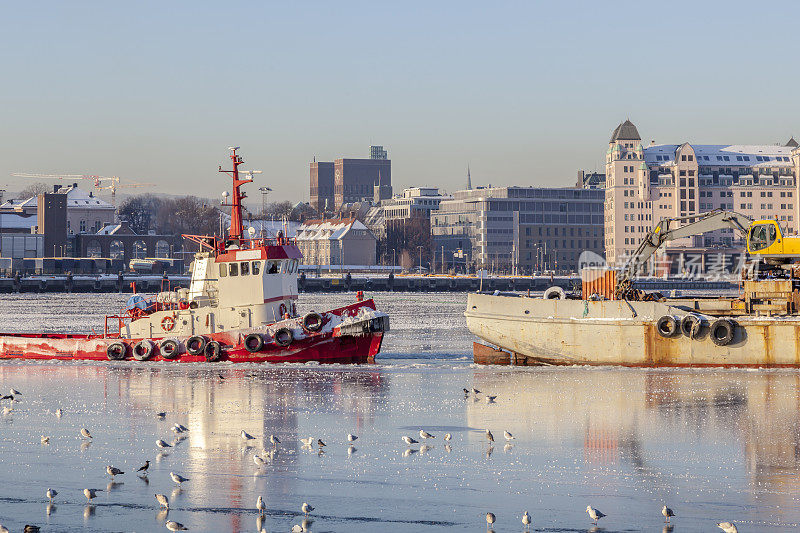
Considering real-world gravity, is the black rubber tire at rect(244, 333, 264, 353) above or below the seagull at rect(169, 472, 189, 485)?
above

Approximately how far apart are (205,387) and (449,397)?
8.04 metres

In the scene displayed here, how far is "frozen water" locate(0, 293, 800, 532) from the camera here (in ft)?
57.1

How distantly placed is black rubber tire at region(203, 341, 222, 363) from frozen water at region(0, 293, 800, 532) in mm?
3110

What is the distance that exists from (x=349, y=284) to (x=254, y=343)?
394 feet

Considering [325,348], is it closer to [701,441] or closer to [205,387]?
[205,387]

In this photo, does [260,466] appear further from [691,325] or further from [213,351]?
[213,351]

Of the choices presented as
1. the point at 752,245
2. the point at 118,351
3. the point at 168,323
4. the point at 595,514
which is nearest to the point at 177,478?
the point at 595,514

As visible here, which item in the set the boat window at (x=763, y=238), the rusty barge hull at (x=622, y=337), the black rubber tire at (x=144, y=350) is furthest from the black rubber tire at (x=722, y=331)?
the black rubber tire at (x=144, y=350)

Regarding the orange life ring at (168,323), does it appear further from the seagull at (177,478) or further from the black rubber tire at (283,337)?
the seagull at (177,478)

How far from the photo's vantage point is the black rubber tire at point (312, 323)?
135 ft

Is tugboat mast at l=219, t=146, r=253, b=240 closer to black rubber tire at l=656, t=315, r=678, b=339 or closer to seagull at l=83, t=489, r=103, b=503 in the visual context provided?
black rubber tire at l=656, t=315, r=678, b=339

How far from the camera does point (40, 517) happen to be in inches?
677

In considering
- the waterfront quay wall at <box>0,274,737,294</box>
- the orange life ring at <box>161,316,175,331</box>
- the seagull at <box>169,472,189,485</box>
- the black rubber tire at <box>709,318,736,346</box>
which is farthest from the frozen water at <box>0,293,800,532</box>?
the waterfront quay wall at <box>0,274,737,294</box>

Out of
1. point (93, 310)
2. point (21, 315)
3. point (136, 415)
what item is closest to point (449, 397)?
point (136, 415)
